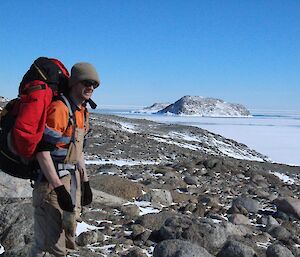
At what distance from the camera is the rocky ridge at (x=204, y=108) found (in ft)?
418

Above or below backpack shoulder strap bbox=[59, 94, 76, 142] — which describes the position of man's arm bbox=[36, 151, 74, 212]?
below

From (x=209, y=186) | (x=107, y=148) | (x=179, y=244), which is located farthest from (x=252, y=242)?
(x=107, y=148)

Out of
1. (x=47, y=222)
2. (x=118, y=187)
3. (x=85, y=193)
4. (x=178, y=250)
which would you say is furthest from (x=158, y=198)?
Answer: (x=47, y=222)

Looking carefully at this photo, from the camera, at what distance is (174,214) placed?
22.0 ft

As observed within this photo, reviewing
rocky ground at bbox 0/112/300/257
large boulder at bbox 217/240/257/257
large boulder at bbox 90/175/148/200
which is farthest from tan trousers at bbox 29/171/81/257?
large boulder at bbox 90/175/148/200

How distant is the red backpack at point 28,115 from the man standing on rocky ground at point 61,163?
3.7 inches

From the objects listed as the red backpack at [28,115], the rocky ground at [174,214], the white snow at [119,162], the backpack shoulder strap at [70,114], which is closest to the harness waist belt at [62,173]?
the red backpack at [28,115]

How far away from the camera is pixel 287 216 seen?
28.7 feet

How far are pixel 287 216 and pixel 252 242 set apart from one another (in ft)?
9.65

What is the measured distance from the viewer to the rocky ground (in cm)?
513

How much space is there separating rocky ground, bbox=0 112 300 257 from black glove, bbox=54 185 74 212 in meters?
1.43

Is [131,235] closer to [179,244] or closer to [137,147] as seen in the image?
[179,244]

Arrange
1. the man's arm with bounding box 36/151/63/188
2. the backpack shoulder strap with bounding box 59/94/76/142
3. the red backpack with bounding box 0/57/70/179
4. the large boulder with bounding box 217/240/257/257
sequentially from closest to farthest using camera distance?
the red backpack with bounding box 0/57/70/179
the man's arm with bounding box 36/151/63/188
the backpack shoulder strap with bounding box 59/94/76/142
the large boulder with bounding box 217/240/257/257

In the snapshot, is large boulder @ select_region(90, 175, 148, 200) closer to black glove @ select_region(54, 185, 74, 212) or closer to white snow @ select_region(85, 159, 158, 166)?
white snow @ select_region(85, 159, 158, 166)
